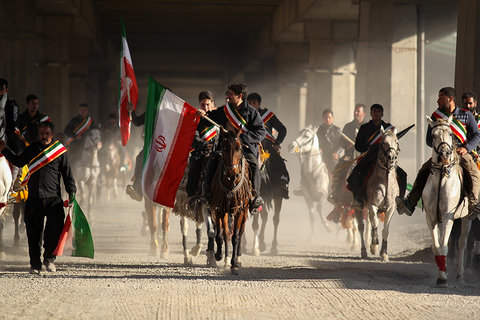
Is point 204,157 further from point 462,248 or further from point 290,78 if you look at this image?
point 290,78

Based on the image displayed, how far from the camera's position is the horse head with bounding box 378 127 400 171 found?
590 inches

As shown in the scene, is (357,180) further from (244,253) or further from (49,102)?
(49,102)

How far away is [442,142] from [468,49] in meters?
5.32

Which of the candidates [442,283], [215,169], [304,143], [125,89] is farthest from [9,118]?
[304,143]

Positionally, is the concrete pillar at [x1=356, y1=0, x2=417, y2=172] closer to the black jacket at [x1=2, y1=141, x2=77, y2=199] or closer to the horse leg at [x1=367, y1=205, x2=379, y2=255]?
the horse leg at [x1=367, y1=205, x2=379, y2=255]

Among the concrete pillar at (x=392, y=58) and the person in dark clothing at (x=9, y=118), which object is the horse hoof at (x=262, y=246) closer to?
the person in dark clothing at (x=9, y=118)

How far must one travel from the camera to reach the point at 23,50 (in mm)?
27906

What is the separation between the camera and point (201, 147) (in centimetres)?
1404

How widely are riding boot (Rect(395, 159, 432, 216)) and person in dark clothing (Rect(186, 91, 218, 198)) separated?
283 cm

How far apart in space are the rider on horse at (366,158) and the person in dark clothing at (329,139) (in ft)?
16.2

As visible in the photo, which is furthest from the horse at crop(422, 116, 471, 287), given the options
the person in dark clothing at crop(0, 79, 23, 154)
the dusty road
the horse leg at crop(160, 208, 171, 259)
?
the person in dark clothing at crop(0, 79, 23, 154)

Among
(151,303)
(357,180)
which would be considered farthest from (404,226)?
(151,303)

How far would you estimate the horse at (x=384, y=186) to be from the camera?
15062 mm

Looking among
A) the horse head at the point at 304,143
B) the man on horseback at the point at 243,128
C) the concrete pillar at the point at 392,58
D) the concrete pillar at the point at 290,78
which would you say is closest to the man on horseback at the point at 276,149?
the horse head at the point at 304,143
